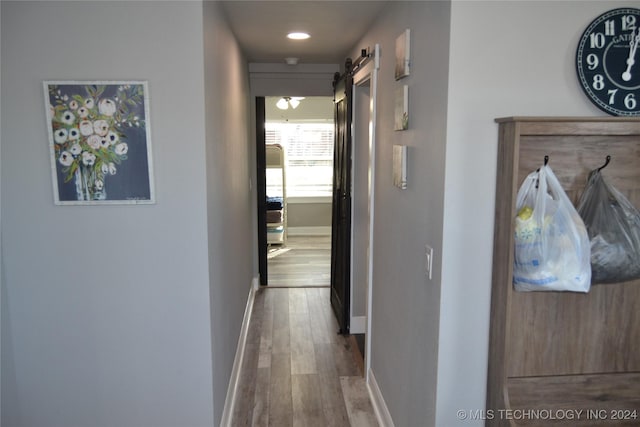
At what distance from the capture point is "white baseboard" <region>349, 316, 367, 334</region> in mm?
4070

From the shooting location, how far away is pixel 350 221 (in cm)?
385

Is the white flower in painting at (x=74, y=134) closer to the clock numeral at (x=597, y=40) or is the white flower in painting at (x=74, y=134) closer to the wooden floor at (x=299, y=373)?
the wooden floor at (x=299, y=373)

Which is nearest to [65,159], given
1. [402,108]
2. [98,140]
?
[98,140]

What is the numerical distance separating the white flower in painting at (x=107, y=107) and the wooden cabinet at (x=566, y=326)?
1532 millimetres

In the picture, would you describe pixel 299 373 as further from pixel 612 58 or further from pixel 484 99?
pixel 612 58

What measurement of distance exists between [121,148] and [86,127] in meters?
0.16

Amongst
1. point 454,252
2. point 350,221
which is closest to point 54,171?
point 454,252

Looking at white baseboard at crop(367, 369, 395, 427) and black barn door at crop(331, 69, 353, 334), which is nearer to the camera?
white baseboard at crop(367, 369, 395, 427)

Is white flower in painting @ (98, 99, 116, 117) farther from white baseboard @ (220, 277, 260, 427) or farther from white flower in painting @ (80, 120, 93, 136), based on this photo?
white baseboard @ (220, 277, 260, 427)

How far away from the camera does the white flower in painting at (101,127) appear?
1.98 meters

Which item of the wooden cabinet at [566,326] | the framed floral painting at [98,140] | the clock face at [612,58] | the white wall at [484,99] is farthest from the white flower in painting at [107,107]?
the clock face at [612,58]

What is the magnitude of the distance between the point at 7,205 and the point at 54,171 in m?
0.26

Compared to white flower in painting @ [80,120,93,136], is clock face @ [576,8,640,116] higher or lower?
higher

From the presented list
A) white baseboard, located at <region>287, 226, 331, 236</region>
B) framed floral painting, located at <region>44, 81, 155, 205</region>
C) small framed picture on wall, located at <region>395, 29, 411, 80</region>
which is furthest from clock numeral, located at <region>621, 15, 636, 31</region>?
white baseboard, located at <region>287, 226, 331, 236</region>
